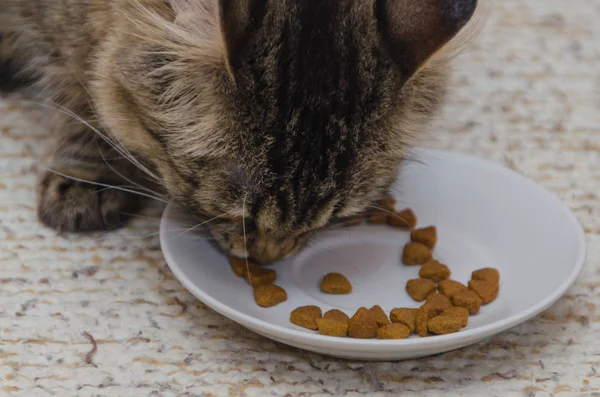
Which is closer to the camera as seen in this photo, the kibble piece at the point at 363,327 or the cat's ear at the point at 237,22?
the cat's ear at the point at 237,22

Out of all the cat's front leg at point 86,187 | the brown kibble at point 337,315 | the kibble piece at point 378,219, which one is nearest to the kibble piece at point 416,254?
the kibble piece at point 378,219

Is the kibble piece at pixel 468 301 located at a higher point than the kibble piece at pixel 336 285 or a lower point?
higher

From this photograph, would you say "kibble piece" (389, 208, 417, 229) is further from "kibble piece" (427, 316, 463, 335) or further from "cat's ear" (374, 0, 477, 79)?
"cat's ear" (374, 0, 477, 79)

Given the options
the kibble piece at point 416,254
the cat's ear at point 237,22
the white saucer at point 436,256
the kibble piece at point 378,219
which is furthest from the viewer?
the kibble piece at point 378,219

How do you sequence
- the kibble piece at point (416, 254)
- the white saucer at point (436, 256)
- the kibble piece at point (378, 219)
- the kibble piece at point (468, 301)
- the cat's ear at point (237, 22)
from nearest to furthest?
the cat's ear at point (237, 22), the white saucer at point (436, 256), the kibble piece at point (468, 301), the kibble piece at point (416, 254), the kibble piece at point (378, 219)

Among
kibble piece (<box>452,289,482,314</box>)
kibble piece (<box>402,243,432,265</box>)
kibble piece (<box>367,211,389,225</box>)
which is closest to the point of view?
kibble piece (<box>452,289,482,314</box>)

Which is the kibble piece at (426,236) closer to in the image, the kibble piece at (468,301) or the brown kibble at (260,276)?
the kibble piece at (468,301)

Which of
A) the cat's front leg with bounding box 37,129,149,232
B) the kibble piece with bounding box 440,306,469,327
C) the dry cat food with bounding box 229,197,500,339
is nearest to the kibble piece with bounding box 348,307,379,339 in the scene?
the dry cat food with bounding box 229,197,500,339
